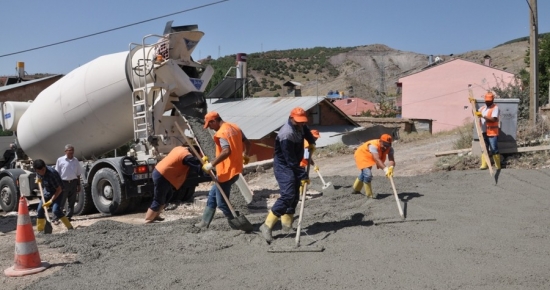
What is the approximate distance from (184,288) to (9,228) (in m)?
5.50

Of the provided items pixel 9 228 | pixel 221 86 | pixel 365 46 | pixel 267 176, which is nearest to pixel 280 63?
pixel 365 46

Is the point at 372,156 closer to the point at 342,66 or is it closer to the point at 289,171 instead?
the point at 289,171

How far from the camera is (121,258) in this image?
17.9 ft

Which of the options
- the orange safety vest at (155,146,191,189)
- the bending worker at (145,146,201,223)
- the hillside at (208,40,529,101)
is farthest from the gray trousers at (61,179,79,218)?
the hillside at (208,40,529,101)

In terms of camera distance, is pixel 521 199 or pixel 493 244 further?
pixel 521 199

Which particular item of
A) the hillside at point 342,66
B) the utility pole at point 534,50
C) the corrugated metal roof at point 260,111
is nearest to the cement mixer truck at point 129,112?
the utility pole at point 534,50

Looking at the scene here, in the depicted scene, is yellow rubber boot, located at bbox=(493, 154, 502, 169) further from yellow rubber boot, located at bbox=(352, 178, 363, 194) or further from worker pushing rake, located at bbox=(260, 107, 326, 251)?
worker pushing rake, located at bbox=(260, 107, 326, 251)

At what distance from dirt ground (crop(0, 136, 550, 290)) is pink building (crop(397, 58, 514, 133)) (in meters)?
26.9

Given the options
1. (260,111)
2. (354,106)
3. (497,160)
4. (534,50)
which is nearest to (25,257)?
(497,160)

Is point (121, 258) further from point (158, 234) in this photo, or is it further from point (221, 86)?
point (221, 86)

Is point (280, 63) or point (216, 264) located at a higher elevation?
point (280, 63)

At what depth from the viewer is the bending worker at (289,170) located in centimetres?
595

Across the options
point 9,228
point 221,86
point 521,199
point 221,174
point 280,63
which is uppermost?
point 280,63

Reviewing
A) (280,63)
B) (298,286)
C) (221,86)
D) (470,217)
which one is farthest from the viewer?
(280,63)
